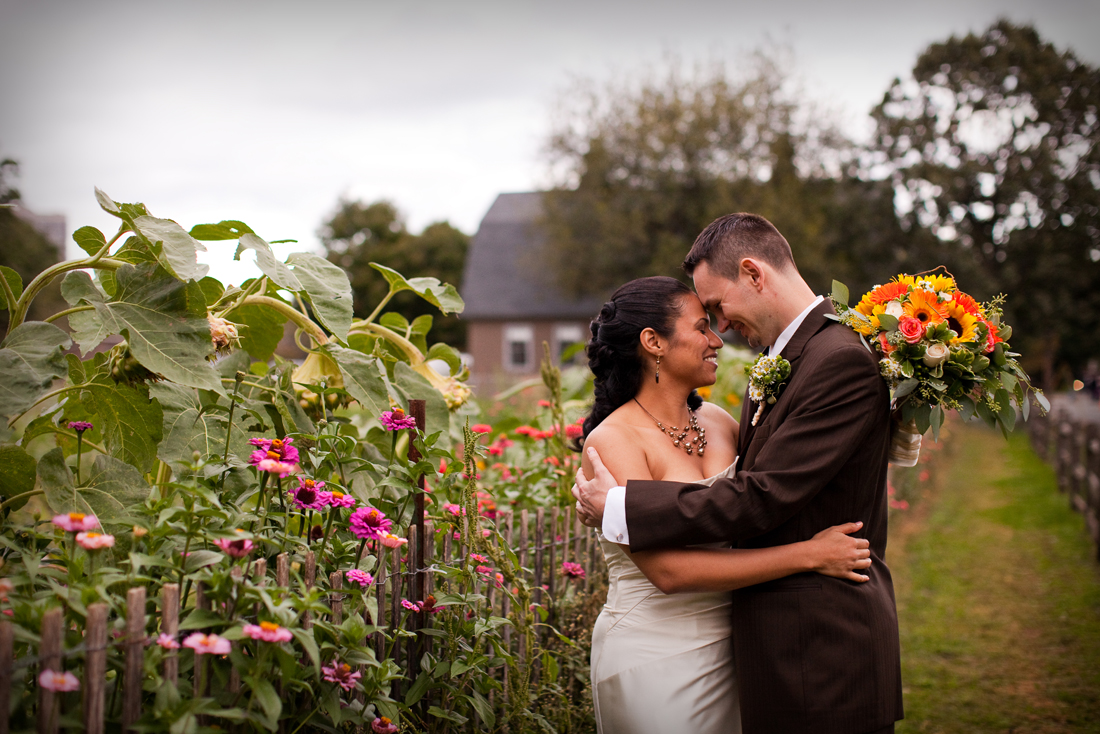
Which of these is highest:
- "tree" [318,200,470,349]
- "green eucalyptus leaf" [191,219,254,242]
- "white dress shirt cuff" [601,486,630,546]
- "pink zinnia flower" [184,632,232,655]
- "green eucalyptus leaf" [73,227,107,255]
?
"tree" [318,200,470,349]

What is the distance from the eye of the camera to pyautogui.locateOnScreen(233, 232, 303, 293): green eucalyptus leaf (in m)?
→ 1.74

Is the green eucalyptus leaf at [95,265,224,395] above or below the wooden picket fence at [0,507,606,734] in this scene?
above

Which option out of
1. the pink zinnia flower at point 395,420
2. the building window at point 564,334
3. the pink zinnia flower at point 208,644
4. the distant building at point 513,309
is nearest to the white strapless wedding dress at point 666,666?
the pink zinnia flower at point 395,420

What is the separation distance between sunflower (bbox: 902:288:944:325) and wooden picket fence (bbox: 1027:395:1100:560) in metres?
1.32

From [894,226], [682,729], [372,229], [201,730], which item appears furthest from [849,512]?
[372,229]

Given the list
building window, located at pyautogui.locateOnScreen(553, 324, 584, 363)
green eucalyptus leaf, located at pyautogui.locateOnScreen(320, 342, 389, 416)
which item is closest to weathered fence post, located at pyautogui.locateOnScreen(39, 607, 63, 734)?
green eucalyptus leaf, located at pyautogui.locateOnScreen(320, 342, 389, 416)

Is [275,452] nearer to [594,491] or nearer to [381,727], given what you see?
[381,727]

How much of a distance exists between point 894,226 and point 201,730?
25.5 m

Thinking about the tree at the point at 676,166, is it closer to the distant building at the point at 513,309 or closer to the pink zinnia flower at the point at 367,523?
the distant building at the point at 513,309

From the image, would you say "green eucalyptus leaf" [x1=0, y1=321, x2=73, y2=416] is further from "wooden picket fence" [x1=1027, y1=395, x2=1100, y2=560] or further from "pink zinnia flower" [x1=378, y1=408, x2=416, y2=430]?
"wooden picket fence" [x1=1027, y1=395, x2=1100, y2=560]

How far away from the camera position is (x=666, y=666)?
2104 mm

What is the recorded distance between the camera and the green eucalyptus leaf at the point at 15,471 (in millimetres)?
1651

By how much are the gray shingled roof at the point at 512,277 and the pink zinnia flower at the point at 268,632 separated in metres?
24.5

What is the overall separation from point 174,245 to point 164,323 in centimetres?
17
